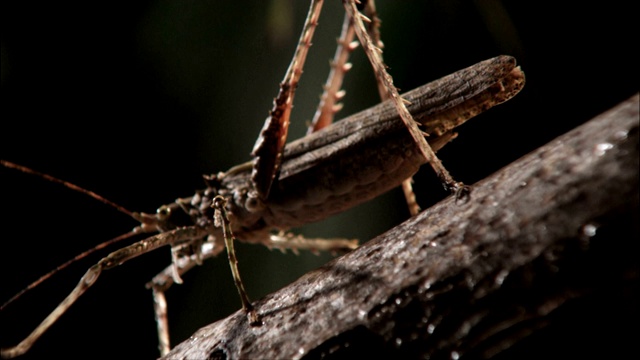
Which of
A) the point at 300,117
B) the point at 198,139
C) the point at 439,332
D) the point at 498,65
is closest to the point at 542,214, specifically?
the point at 439,332

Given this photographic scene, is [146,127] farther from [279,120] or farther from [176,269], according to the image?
[279,120]

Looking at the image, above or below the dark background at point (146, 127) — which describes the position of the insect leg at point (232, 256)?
below

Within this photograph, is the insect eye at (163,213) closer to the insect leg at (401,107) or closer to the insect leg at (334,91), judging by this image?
the insect leg at (334,91)

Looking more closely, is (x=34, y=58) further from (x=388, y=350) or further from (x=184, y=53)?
(x=388, y=350)

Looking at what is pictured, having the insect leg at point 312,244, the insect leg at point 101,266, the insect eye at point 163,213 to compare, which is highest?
the insect eye at point 163,213

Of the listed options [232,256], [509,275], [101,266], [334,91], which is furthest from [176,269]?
[509,275]

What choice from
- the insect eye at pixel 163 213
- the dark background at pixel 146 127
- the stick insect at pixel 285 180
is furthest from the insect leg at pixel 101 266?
the dark background at pixel 146 127
